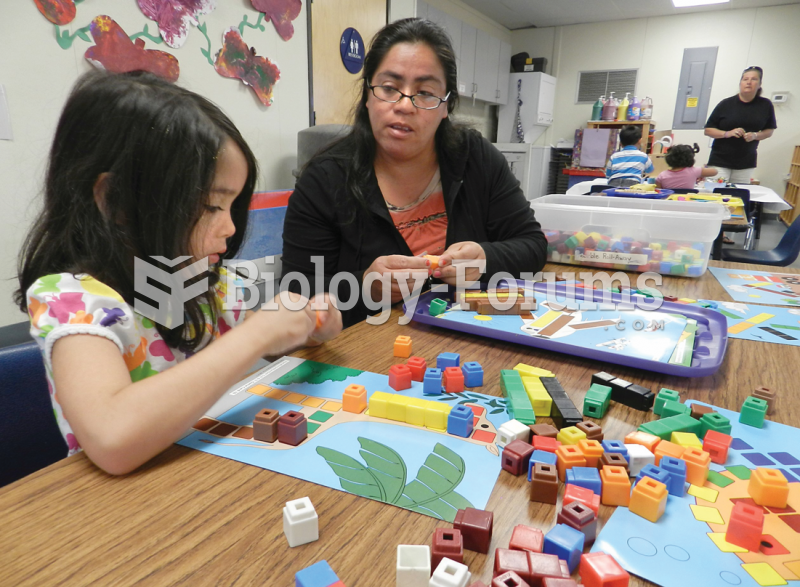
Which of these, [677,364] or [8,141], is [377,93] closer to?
[677,364]

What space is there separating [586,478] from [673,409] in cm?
20

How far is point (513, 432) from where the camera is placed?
530 mm

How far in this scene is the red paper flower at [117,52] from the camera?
1.81 metres

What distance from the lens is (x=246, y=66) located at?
8.14ft

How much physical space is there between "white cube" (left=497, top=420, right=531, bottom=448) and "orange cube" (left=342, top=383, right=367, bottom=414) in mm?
164

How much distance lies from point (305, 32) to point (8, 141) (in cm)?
174

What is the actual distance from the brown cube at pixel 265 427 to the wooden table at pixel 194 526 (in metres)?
0.04

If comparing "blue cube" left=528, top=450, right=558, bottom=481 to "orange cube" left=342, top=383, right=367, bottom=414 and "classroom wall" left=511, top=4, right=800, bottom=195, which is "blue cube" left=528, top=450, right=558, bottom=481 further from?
"classroom wall" left=511, top=4, right=800, bottom=195

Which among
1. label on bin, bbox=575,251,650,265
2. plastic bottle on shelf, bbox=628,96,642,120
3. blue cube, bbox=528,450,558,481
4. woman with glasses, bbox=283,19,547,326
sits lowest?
blue cube, bbox=528,450,558,481

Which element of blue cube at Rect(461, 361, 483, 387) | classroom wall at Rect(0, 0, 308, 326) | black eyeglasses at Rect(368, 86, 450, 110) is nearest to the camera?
blue cube at Rect(461, 361, 483, 387)

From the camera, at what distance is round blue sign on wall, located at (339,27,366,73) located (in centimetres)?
318

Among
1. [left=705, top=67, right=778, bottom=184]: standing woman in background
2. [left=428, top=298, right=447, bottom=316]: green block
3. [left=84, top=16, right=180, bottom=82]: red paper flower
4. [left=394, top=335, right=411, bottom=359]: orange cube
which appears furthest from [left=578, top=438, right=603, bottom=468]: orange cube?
[left=705, top=67, right=778, bottom=184]: standing woman in background

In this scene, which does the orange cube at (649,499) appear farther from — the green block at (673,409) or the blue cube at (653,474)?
the green block at (673,409)

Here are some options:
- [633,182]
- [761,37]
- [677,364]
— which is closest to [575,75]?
[761,37]
